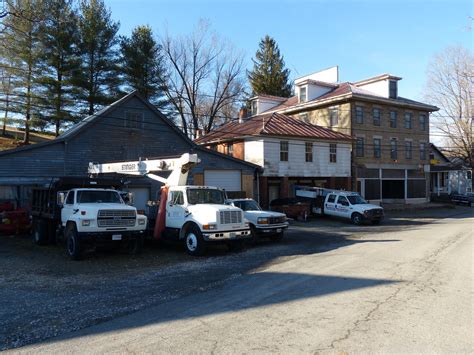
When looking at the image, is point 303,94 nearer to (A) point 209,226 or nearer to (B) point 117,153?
(B) point 117,153

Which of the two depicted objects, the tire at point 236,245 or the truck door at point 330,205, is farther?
the truck door at point 330,205

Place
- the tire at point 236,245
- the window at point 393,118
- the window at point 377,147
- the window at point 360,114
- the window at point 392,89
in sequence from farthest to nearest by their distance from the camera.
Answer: the window at point 392,89, the window at point 393,118, the window at point 377,147, the window at point 360,114, the tire at point 236,245

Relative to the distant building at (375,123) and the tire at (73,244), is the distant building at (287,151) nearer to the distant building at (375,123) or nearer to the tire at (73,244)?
the distant building at (375,123)

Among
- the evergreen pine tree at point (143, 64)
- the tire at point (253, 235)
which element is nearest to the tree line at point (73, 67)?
the evergreen pine tree at point (143, 64)

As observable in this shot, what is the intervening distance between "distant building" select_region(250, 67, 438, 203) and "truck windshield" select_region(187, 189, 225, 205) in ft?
73.1

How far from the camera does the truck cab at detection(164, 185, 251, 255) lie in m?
12.6

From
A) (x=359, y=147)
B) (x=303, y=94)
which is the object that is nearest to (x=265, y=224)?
(x=359, y=147)

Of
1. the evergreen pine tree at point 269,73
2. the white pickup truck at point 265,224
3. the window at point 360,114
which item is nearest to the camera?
the white pickup truck at point 265,224

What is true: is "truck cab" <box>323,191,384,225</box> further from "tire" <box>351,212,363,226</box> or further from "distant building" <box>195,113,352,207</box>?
"distant building" <box>195,113,352,207</box>

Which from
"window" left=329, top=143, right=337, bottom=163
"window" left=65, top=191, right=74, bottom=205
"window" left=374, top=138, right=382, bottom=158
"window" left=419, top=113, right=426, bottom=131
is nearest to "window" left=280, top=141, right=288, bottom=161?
"window" left=329, top=143, right=337, bottom=163

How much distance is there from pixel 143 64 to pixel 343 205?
24031mm

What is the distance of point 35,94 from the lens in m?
34.4

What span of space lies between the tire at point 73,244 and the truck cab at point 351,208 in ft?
54.5

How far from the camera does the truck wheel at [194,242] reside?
12656 millimetres
